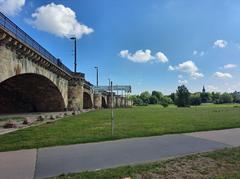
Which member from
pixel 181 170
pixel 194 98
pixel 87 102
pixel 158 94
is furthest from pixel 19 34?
pixel 158 94

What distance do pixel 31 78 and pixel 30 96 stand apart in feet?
31.4

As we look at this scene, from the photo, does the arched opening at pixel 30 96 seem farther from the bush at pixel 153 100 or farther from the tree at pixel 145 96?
the tree at pixel 145 96

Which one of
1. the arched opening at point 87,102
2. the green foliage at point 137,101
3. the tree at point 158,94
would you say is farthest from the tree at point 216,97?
the arched opening at point 87,102

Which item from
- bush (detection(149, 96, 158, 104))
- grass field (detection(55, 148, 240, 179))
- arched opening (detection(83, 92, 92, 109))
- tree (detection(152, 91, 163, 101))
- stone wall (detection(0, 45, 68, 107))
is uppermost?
tree (detection(152, 91, 163, 101))

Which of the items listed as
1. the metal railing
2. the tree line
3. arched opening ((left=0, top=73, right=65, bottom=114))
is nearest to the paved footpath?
the metal railing

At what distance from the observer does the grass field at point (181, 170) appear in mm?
5367

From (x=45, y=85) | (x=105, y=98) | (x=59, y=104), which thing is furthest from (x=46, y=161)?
(x=105, y=98)

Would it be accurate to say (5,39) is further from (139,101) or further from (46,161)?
(139,101)

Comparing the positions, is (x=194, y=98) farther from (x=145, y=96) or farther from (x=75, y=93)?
(x=75, y=93)

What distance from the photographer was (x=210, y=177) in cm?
529

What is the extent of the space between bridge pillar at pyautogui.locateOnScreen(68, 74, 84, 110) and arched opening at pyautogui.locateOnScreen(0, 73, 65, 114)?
368 centimetres

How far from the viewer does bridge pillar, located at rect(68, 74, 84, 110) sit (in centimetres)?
4228

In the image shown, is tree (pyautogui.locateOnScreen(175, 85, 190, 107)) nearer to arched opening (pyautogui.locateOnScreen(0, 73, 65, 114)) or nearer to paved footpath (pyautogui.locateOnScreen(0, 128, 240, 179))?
arched opening (pyautogui.locateOnScreen(0, 73, 65, 114))

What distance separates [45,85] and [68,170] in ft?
93.2
